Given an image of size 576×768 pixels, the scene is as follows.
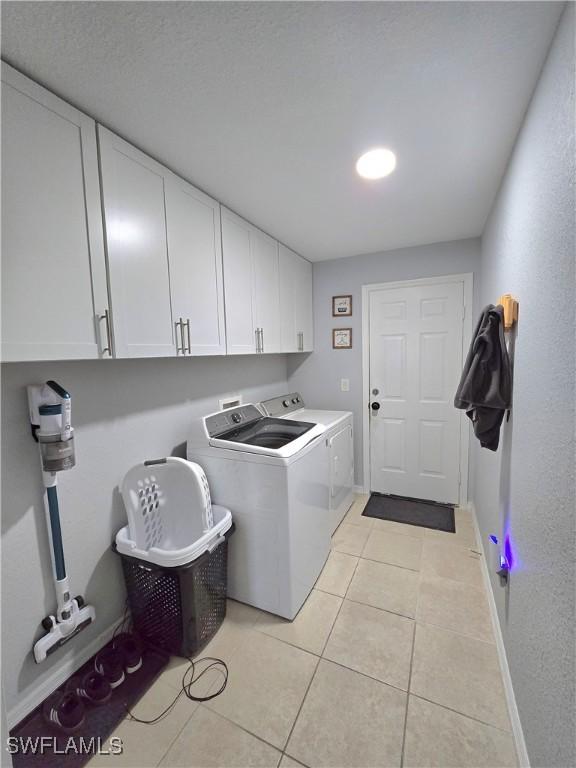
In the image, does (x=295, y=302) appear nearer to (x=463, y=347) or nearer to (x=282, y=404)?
(x=282, y=404)

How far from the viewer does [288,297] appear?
8.95 ft

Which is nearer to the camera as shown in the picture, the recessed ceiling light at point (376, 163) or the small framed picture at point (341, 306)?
the recessed ceiling light at point (376, 163)

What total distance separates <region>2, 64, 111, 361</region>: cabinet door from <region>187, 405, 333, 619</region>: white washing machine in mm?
843

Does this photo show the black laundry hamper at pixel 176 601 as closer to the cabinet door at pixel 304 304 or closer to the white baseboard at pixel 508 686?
the white baseboard at pixel 508 686

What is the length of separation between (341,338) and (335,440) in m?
1.13

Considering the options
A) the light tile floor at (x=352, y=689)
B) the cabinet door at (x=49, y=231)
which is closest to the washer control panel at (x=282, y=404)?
the light tile floor at (x=352, y=689)

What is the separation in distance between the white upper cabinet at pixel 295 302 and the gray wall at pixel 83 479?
0.96 metres

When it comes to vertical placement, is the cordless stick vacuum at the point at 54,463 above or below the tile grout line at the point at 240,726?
above

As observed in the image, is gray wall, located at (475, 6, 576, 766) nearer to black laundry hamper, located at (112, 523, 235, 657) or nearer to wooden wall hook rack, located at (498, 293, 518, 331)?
wooden wall hook rack, located at (498, 293, 518, 331)

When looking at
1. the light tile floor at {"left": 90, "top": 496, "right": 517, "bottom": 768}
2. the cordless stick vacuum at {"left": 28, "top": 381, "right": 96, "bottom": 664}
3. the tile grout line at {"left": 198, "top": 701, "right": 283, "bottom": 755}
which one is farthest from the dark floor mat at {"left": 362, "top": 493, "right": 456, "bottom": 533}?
the cordless stick vacuum at {"left": 28, "top": 381, "right": 96, "bottom": 664}

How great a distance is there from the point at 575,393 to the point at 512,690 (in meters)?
1.30

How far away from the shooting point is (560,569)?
0.81 metres

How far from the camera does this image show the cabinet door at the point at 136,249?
4.21 ft

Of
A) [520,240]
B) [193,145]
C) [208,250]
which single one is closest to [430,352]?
[520,240]
